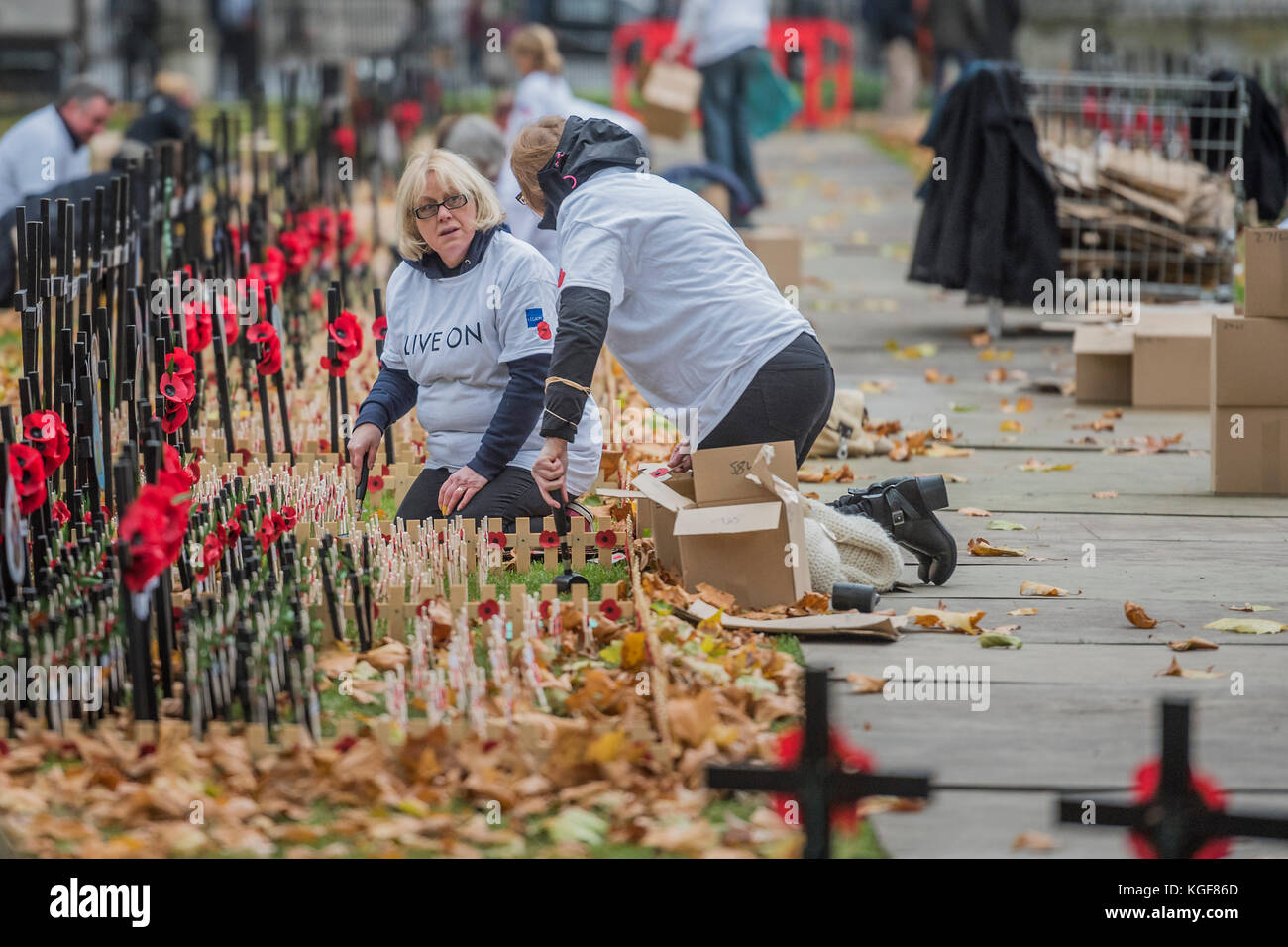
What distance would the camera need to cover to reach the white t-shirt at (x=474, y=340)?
5.52m

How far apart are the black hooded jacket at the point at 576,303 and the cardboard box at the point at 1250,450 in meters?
2.79

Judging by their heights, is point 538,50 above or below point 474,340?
above

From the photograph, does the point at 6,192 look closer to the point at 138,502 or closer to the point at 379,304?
the point at 379,304

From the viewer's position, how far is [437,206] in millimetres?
5508

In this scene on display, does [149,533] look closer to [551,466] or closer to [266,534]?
[266,534]

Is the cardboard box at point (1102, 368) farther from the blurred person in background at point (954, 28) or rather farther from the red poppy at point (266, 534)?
the blurred person in background at point (954, 28)

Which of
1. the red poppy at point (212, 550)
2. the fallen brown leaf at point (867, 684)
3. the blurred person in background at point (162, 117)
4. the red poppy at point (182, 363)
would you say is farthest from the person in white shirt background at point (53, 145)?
the fallen brown leaf at point (867, 684)

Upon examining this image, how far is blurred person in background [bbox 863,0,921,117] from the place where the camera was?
23.2m

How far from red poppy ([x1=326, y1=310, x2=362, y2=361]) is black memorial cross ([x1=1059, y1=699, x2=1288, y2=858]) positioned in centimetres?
393

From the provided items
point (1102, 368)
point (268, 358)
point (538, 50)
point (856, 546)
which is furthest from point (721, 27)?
point (856, 546)

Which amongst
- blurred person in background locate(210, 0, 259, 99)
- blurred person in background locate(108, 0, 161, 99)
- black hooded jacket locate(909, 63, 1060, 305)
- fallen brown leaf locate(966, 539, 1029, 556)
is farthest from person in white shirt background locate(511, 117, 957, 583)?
blurred person in background locate(210, 0, 259, 99)

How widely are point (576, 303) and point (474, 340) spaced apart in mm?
785

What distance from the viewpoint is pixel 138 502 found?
12.2 feet

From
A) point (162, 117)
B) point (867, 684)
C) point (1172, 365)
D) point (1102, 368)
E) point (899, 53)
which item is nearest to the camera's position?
point (867, 684)
